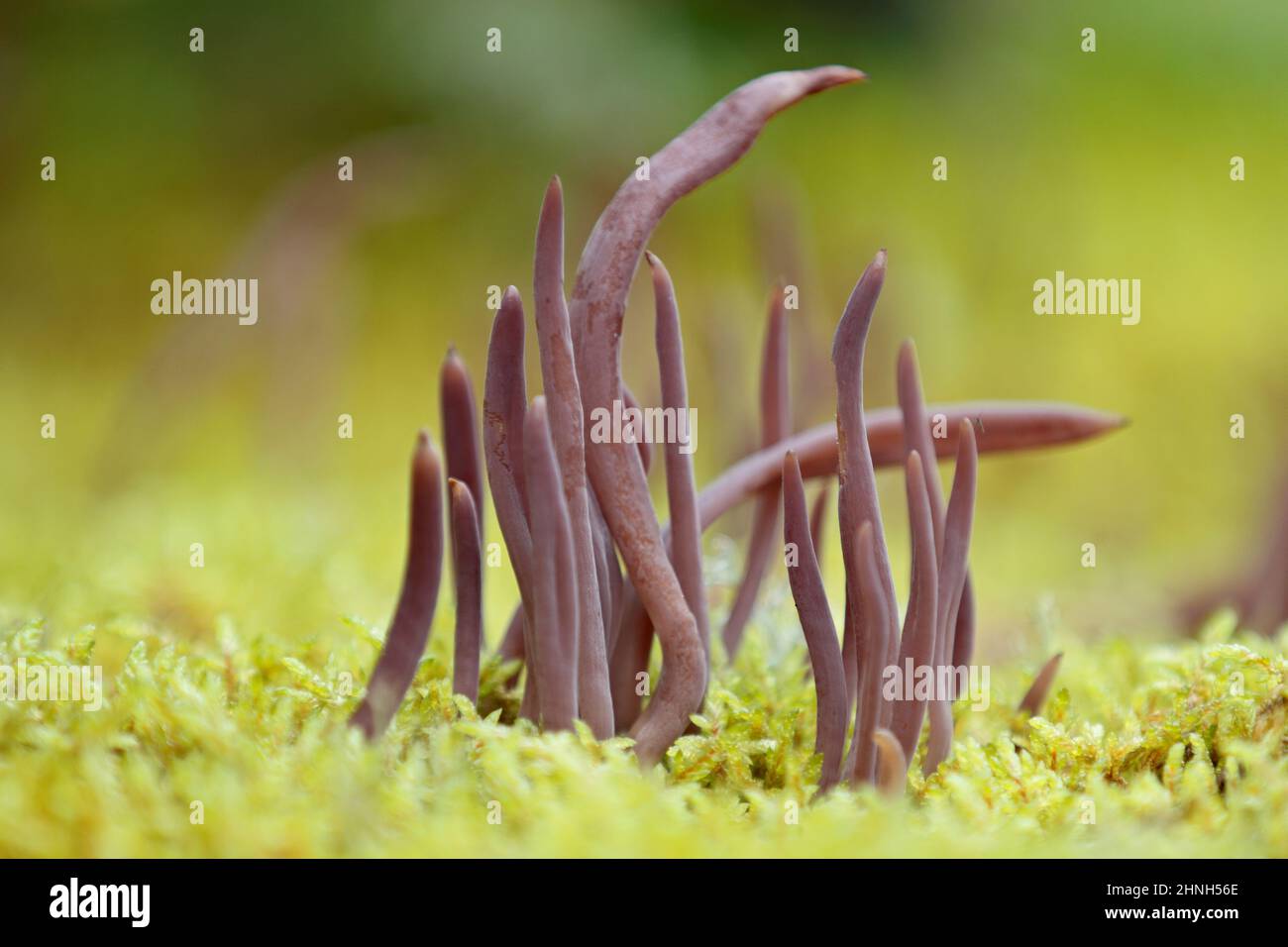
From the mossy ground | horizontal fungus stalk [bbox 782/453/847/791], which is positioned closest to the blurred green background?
the mossy ground

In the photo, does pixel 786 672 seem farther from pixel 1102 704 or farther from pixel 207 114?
pixel 207 114
